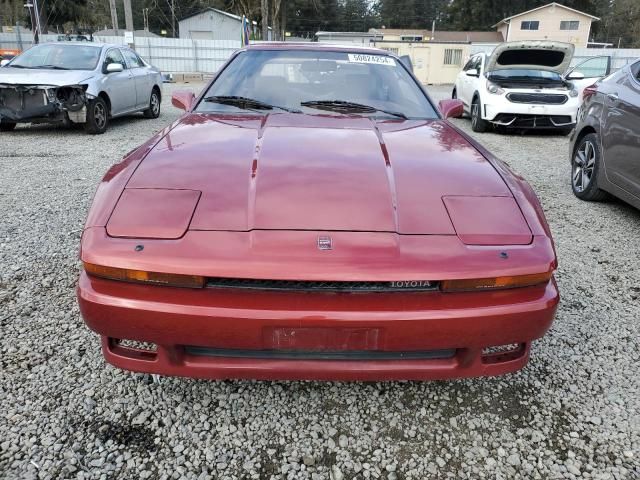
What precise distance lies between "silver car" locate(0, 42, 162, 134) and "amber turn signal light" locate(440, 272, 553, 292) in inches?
302

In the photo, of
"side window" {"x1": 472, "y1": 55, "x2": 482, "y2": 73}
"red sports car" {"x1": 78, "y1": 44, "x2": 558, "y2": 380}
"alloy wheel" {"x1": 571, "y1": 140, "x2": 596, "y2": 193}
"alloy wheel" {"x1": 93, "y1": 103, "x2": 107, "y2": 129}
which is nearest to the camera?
"red sports car" {"x1": 78, "y1": 44, "x2": 558, "y2": 380}

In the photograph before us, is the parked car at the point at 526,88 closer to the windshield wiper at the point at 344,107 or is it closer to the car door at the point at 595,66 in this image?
the car door at the point at 595,66

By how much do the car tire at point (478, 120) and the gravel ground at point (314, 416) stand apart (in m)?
6.89

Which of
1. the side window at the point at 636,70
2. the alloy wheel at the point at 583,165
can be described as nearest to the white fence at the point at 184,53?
the alloy wheel at the point at 583,165

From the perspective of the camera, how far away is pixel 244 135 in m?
2.37

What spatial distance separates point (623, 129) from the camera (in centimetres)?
422

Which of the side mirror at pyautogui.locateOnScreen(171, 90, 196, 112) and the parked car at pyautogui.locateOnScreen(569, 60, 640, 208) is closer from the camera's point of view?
the side mirror at pyautogui.locateOnScreen(171, 90, 196, 112)

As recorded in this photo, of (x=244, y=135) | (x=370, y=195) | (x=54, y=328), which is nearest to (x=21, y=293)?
(x=54, y=328)

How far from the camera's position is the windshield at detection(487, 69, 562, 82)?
30.8 ft

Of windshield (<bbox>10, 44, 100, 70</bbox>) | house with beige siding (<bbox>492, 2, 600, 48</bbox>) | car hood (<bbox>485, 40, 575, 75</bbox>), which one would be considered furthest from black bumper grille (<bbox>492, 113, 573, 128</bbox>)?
house with beige siding (<bbox>492, 2, 600, 48</bbox>)

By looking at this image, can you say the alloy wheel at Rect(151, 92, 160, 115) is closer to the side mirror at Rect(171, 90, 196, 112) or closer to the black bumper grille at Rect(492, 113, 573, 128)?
the black bumper grille at Rect(492, 113, 573, 128)

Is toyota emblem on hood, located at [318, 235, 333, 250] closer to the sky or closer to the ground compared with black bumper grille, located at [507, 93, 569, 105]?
closer to the ground

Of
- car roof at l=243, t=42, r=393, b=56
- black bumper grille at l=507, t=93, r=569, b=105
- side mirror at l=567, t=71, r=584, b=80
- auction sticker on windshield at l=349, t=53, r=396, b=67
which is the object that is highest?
car roof at l=243, t=42, r=393, b=56

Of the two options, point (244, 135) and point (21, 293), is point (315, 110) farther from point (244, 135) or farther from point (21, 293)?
point (21, 293)
